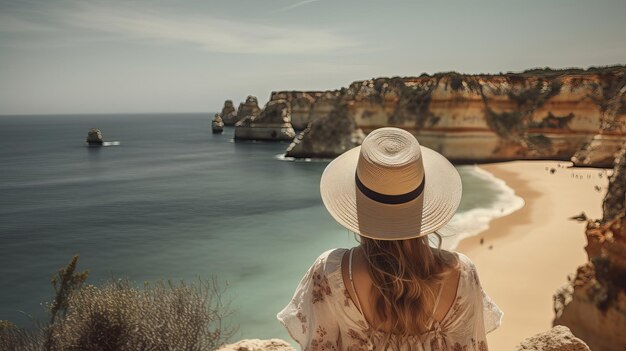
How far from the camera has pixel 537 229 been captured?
15.8 meters

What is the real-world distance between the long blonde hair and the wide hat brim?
0.06 m

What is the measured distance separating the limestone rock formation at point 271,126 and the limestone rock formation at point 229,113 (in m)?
45.3

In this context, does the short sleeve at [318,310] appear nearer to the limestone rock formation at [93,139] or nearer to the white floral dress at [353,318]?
the white floral dress at [353,318]

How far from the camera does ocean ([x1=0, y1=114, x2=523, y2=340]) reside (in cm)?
1308

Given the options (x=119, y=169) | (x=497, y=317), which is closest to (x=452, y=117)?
(x=119, y=169)

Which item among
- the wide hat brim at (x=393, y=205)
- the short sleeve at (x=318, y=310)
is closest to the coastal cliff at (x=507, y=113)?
the wide hat brim at (x=393, y=205)

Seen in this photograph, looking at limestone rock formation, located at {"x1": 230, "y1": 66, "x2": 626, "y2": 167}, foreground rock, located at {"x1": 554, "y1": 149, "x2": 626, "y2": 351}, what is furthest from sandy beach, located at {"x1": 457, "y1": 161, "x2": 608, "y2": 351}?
limestone rock formation, located at {"x1": 230, "y1": 66, "x2": 626, "y2": 167}

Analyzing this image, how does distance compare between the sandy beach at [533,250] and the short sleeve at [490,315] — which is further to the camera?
the sandy beach at [533,250]

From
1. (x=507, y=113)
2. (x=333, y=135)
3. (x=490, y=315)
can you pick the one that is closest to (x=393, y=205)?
(x=490, y=315)

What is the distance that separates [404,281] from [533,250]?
531 inches

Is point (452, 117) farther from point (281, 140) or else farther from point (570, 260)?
point (281, 140)

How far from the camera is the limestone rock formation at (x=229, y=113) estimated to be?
11281 cm

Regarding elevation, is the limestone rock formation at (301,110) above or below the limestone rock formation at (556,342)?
above

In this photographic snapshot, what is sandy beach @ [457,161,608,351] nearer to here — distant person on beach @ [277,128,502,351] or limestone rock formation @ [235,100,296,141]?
distant person on beach @ [277,128,502,351]
